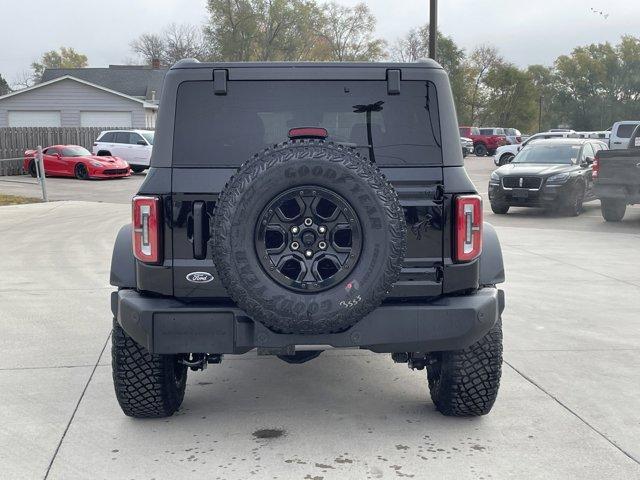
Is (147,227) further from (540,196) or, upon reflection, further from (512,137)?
(512,137)

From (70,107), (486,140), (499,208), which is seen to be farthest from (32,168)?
(486,140)

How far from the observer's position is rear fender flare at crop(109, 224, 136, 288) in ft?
15.0


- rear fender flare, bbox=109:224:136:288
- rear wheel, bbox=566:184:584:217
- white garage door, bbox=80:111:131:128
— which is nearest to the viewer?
rear fender flare, bbox=109:224:136:288

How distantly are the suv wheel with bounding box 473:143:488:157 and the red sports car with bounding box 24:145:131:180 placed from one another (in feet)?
110

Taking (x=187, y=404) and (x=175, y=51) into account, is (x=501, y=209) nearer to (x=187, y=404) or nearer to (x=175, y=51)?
(x=187, y=404)

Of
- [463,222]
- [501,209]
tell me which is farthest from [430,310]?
[501,209]

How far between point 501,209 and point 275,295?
1513 cm

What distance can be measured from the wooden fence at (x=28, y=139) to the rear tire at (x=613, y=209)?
23198 millimetres

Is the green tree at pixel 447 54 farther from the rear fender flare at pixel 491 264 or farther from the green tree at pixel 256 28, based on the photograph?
the rear fender flare at pixel 491 264

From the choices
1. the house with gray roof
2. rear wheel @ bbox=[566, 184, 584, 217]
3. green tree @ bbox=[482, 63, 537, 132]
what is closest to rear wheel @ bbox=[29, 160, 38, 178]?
the house with gray roof

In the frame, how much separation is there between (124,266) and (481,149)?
56.1m

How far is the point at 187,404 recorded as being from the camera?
5.19 meters

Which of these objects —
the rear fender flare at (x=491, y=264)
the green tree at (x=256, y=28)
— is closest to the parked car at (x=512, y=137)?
the green tree at (x=256, y=28)

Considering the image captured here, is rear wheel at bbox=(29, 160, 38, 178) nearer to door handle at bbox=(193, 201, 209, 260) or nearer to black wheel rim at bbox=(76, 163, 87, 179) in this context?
black wheel rim at bbox=(76, 163, 87, 179)
